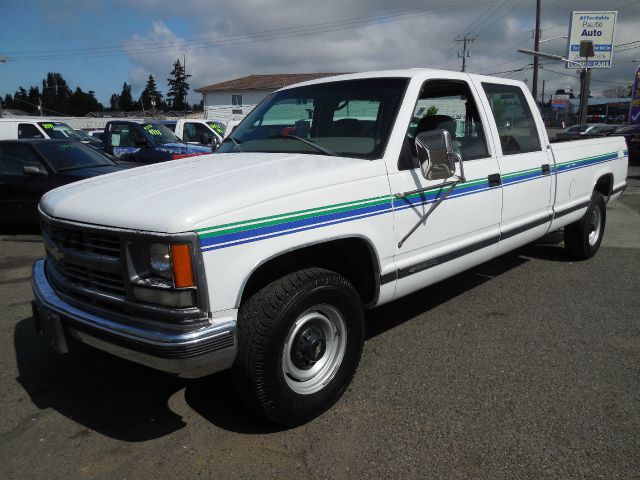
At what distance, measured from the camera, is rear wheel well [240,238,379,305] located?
2.79 meters

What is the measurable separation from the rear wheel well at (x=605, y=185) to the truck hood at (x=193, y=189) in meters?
4.21

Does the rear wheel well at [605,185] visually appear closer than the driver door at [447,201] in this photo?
No

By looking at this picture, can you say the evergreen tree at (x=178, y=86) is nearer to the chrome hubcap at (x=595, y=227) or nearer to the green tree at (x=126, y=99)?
the green tree at (x=126, y=99)

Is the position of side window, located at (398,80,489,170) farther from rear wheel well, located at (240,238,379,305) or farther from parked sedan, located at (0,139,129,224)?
parked sedan, located at (0,139,129,224)

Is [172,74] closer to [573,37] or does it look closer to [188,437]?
[573,37]

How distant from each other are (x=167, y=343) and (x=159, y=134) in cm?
1211

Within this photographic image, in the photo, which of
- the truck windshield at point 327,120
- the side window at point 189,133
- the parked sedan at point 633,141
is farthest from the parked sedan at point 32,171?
the parked sedan at point 633,141

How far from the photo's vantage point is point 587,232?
19.7ft

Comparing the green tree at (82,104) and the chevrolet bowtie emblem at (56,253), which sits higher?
the green tree at (82,104)

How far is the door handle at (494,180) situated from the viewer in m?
4.04

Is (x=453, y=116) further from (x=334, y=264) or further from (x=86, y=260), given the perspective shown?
(x=86, y=260)

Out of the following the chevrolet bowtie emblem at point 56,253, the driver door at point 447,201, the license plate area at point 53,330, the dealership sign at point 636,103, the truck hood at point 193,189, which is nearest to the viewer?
the truck hood at point 193,189

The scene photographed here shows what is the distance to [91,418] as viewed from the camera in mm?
3049

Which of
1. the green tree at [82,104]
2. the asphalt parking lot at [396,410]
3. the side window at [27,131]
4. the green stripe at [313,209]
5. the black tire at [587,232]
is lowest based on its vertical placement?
the asphalt parking lot at [396,410]
